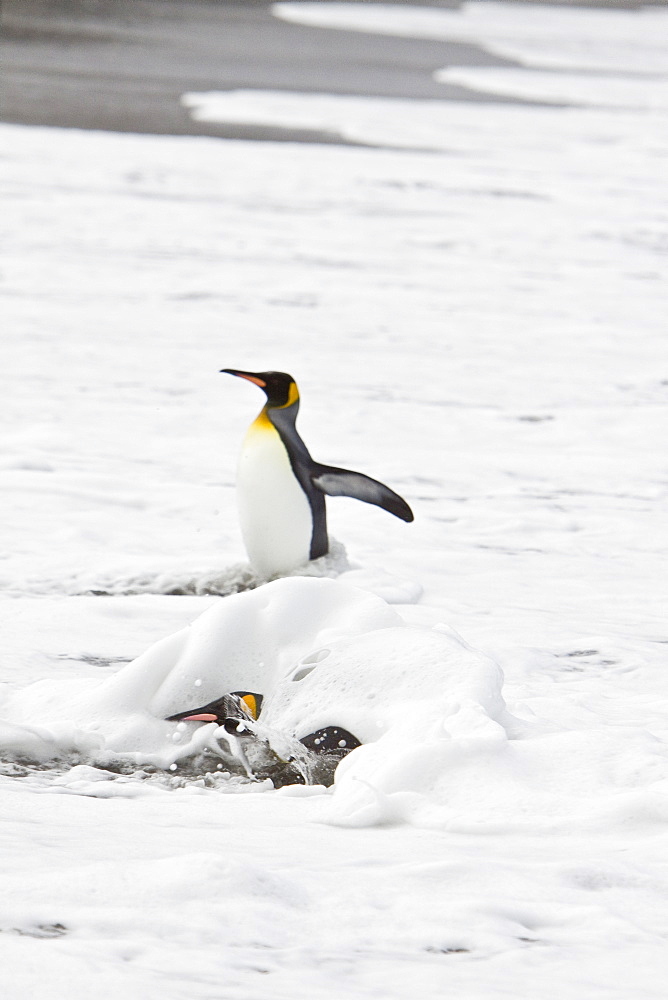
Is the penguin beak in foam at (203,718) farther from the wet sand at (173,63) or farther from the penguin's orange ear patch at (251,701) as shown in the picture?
the wet sand at (173,63)

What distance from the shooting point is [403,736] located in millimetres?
2479

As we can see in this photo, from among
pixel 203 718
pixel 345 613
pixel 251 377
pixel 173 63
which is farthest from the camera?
pixel 173 63

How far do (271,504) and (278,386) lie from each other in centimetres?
32

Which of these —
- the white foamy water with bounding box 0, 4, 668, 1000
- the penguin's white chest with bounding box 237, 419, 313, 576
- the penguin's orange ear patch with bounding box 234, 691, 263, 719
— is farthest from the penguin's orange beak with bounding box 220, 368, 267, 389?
the penguin's orange ear patch with bounding box 234, 691, 263, 719

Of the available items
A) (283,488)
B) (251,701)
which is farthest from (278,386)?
(251,701)

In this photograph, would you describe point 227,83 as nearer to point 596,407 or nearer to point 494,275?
point 494,275

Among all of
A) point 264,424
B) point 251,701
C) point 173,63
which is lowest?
point 251,701

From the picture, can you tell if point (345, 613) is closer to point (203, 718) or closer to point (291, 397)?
point (203, 718)

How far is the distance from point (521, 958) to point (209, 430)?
3.61 m

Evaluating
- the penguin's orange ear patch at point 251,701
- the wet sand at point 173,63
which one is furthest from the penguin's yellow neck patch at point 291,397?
the wet sand at point 173,63

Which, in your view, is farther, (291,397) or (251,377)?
(291,397)

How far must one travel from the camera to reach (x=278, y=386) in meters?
3.74

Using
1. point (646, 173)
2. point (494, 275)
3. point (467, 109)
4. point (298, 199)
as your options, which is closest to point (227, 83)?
point (467, 109)

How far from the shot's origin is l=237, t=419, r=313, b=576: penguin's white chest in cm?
372
